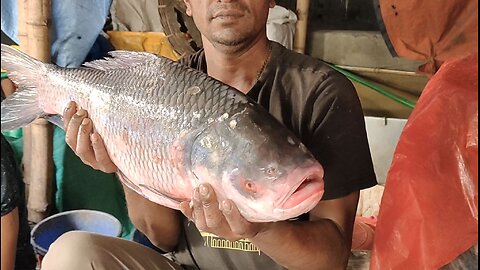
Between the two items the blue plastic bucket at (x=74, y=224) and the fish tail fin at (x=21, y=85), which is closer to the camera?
the fish tail fin at (x=21, y=85)

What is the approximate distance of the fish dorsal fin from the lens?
1.16 m

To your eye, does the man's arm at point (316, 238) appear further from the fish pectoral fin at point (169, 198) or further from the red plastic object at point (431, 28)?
the red plastic object at point (431, 28)

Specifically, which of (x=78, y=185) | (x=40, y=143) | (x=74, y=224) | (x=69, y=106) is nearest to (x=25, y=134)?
(x=40, y=143)

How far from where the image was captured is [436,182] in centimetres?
121

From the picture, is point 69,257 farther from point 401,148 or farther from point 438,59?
point 438,59

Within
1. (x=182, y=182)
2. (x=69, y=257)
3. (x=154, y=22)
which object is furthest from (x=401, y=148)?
(x=154, y=22)

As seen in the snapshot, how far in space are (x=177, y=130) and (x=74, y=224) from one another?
5.45 feet

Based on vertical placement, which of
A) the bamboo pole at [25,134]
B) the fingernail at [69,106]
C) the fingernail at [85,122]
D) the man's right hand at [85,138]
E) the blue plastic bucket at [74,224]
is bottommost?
the blue plastic bucket at [74,224]

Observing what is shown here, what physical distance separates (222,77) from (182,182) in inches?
18.5

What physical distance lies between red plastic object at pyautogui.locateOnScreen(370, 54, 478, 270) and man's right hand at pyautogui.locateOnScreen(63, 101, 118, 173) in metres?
0.65

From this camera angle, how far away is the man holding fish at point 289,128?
1.20m

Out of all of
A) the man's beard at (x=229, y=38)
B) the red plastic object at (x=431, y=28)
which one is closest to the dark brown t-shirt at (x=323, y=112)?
the man's beard at (x=229, y=38)

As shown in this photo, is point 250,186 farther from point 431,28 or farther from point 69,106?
point 431,28

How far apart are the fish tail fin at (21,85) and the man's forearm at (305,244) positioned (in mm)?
625
